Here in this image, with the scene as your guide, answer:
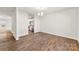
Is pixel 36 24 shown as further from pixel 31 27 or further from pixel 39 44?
pixel 39 44

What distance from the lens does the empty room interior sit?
1688 millimetres

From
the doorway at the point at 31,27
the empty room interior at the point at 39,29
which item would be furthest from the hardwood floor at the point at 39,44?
the doorway at the point at 31,27

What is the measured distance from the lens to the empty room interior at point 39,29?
1.69 metres

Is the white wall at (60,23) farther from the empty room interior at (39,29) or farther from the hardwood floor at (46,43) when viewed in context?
the hardwood floor at (46,43)

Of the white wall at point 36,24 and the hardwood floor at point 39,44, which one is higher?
the white wall at point 36,24

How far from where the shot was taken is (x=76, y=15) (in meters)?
1.83

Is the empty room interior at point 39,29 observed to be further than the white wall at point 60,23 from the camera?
No

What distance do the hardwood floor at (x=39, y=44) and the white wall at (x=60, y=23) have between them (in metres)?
0.16

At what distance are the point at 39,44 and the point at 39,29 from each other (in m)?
0.46

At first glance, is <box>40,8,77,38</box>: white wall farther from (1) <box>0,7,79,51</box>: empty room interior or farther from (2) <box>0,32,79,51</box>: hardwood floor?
(2) <box>0,32,79,51</box>: hardwood floor
